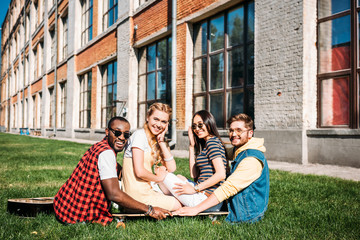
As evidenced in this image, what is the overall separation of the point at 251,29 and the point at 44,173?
21.8 feet

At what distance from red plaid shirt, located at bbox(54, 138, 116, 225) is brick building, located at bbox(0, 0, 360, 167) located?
5489mm

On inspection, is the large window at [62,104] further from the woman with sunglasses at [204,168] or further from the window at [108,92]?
the woman with sunglasses at [204,168]

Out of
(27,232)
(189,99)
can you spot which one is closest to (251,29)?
(189,99)

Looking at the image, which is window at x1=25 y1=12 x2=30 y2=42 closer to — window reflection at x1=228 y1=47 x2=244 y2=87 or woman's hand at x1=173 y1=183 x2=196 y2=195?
window reflection at x1=228 y1=47 x2=244 y2=87

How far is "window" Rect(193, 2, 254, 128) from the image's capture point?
9203 mm

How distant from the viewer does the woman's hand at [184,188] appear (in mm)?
3355

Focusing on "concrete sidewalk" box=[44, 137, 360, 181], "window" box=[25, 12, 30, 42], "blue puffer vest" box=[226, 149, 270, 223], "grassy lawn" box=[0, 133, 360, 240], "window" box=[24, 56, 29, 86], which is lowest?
"grassy lawn" box=[0, 133, 360, 240]

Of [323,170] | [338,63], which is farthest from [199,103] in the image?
[323,170]

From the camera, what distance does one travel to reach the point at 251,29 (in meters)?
9.16

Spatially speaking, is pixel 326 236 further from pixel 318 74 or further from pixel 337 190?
pixel 318 74

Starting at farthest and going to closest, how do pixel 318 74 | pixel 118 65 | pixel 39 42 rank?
pixel 39 42
pixel 118 65
pixel 318 74

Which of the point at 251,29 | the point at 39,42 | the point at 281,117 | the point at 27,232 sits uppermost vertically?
the point at 39,42

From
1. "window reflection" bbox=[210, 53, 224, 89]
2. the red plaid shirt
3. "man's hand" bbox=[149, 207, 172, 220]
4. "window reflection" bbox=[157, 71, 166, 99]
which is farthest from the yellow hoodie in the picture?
"window reflection" bbox=[157, 71, 166, 99]

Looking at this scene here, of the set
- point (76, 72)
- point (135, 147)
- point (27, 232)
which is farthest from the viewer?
point (76, 72)
